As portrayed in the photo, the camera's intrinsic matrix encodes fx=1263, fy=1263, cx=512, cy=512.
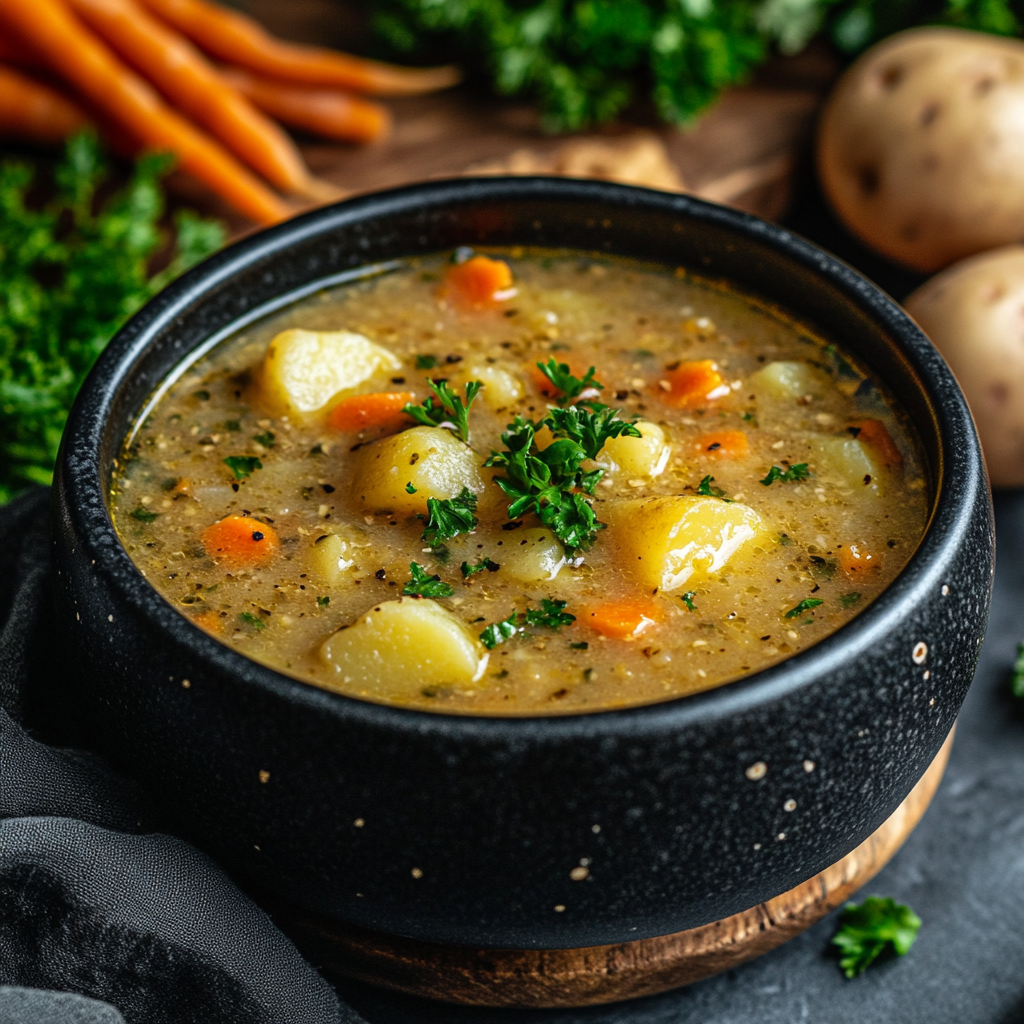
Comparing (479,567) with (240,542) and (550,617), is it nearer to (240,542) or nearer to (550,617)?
(550,617)

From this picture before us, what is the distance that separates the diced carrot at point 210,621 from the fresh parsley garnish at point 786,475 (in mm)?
1025

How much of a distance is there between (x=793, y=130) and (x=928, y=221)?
740 millimetres

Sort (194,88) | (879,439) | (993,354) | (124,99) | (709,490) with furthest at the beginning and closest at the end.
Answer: (194,88) < (124,99) < (993,354) < (879,439) < (709,490)

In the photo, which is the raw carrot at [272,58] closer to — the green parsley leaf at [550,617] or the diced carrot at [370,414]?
the diced carrot at [370,414]

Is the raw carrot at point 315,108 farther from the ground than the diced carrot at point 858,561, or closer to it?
closer to it

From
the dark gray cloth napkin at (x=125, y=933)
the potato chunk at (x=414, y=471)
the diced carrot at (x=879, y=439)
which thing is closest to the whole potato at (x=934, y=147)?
the diced carrot at (x=879, y=439)

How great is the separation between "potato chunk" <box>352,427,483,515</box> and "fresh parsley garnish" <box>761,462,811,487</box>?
0.54 meters

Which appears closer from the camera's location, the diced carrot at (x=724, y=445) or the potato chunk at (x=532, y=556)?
the potato chunk at (x=532, y=556)

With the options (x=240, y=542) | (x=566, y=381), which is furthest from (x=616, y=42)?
(x=240, y=542)

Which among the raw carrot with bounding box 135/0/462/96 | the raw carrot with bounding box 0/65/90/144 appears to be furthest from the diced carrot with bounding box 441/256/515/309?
the raw carrot with bounding box 0/65/90/144

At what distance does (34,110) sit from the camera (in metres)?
4.50

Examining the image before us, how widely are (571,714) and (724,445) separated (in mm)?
896

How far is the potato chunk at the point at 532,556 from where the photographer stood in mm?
2154

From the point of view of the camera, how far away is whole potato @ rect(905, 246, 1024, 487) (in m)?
3.56
